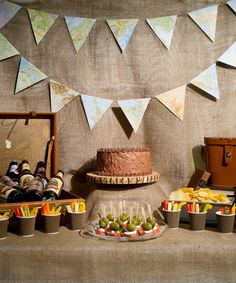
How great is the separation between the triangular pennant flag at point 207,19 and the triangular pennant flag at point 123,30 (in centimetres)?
27

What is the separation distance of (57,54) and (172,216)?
907mm

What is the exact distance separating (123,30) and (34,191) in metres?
0.84

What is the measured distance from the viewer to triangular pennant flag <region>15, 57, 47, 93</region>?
5.45 ft

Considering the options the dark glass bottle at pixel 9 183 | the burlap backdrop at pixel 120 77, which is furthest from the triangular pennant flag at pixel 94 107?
the dark glass bottle at pixel 9 183

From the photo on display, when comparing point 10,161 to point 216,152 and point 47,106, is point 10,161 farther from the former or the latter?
point 216,152

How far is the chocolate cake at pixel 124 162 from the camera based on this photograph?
4.54 ft

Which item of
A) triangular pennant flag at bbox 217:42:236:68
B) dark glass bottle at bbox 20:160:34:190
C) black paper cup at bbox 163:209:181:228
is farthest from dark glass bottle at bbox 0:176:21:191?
triangular pennant flag at bbox 217:42:236:68

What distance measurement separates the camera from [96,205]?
143cm

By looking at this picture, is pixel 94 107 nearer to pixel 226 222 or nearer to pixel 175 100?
pixel 175 100

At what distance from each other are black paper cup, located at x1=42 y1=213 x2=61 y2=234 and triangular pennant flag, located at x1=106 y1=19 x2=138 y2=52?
0.85 metres

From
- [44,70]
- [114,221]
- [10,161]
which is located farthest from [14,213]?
[44,70]

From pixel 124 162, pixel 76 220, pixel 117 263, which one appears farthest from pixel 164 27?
pixel 117 263

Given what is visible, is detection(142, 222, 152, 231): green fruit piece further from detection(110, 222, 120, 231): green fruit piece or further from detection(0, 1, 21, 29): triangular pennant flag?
detection(0, 1, 21, 29): triangular pennant flag

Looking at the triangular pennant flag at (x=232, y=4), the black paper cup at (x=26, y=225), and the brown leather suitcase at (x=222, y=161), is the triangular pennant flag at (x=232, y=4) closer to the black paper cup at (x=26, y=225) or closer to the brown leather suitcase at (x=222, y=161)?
the brown leather suitcase at (x=222, y=161)
